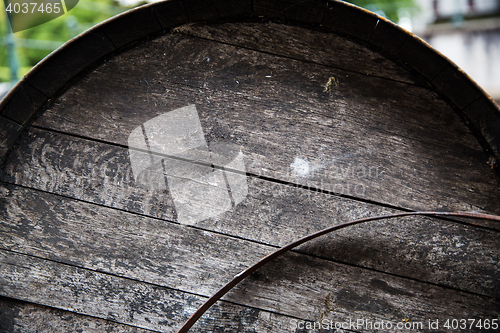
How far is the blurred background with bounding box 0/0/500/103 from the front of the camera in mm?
4086

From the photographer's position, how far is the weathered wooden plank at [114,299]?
1.07 m

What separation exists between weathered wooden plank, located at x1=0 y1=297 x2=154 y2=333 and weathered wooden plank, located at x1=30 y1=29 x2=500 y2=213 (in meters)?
0.72

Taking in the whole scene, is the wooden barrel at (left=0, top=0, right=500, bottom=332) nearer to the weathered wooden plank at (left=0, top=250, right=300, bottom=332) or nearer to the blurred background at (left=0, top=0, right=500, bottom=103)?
the weathered wooden plank at (left=0, top=250, right=300, bottom=332)

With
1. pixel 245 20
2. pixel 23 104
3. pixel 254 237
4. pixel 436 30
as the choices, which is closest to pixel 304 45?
pixel 245 20

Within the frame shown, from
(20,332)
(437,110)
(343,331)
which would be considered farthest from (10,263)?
(437,110)

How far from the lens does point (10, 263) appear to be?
111cm

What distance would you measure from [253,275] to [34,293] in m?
0.87

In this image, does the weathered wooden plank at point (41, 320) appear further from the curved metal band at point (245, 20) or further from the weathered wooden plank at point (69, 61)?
the weathered wooden plank at point (69, 61)

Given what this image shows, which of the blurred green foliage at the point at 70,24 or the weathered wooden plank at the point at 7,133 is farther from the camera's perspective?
the blurred green foliage at the point at 70,24

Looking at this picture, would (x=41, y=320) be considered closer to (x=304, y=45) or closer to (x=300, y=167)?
(x=300, y=167)

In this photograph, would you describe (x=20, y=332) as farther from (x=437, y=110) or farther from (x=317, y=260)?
(x=437, y=110)

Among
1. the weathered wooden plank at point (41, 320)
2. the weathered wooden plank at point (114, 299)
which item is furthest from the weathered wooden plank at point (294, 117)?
the weathered wooden plank at point (41, 320)

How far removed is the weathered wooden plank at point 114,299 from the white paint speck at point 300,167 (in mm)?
555

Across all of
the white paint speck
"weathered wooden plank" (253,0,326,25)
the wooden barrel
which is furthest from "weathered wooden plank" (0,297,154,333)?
"weathered wooden plank" (253,0,326,25)
